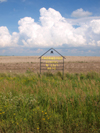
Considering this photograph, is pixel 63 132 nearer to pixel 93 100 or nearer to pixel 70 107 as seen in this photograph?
pixel 70 107

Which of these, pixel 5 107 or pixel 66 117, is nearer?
pixel 66 117

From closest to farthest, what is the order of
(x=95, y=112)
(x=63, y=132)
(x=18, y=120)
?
(x=63, y=132) < (x=18, y=120) < (x=95, y=112)

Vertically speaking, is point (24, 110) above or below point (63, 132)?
above

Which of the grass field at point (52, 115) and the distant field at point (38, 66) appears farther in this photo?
the distant field at point (38, 66)

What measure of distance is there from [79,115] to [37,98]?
215cm

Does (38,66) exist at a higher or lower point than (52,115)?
higher

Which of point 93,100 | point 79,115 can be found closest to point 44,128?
point 79,115

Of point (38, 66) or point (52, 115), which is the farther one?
point (38, 66)

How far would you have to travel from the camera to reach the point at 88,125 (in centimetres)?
456

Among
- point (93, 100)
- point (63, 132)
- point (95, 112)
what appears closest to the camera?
point (63, 132)

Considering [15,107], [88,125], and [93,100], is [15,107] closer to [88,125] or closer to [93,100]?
[88,125]

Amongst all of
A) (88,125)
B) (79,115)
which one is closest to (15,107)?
(79,115)

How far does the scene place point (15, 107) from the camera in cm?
534

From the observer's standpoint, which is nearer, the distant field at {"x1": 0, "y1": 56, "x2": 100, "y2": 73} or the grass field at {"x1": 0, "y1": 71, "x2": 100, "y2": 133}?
the grass field at {"x1": 0, "y1": 71, "x2": 100, "y2": 133}
